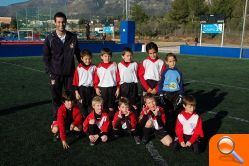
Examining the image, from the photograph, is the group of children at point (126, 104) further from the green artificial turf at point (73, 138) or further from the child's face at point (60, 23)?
the child's face at point (60, 23)

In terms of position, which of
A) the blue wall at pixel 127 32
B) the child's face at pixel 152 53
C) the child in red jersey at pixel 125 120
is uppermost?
the blue wall at pixel 127 32

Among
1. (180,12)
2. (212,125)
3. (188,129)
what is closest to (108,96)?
(188,129)

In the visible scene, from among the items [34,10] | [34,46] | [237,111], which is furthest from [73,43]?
[34,10]

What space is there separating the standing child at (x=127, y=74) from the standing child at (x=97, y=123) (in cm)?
106

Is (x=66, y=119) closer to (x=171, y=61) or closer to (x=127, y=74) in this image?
(x=127, y=74)

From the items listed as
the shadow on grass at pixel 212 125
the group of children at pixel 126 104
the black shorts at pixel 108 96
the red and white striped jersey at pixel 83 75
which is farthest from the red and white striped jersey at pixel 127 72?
the shadow on grass at pixel 212 125

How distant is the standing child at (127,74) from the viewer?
6430 millimetres

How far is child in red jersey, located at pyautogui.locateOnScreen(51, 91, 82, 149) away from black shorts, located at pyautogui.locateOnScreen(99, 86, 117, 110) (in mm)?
810

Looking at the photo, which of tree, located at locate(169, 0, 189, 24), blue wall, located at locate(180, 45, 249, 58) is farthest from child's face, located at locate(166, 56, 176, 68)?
tree, located at locate(169, 0, 189, 24)

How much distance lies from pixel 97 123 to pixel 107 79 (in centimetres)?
112

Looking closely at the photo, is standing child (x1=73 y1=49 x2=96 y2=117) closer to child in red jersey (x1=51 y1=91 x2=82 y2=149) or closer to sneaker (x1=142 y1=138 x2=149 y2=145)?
child in red jersey (x1=51 y1=91 x2=82 y2=149)

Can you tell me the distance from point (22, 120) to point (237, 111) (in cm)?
500

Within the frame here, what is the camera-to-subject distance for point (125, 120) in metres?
5.64

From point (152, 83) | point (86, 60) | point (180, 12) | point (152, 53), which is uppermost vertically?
point (180, 12)
